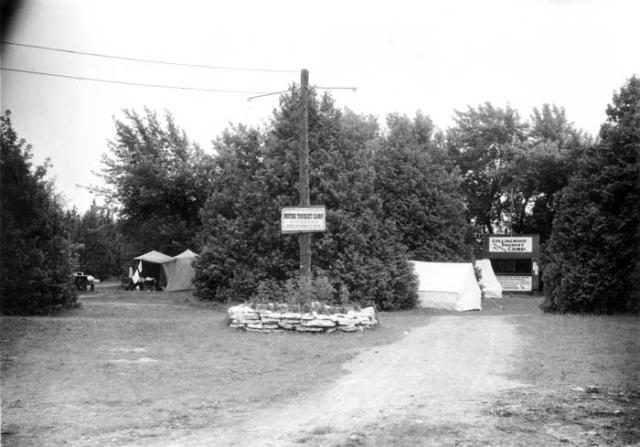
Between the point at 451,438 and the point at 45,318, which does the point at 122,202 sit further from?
the point at 451,438

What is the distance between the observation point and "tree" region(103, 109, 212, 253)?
134 ft

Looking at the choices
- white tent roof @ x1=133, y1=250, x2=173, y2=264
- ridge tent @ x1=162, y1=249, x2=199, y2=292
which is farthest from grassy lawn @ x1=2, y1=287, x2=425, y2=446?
white tent roof @ x1=133, y1=250, x2=173, y2=264

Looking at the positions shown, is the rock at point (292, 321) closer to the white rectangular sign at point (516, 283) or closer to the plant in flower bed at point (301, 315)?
the plant in flower bed at point (301, 315)

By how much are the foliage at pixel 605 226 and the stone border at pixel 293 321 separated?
810 centimetres

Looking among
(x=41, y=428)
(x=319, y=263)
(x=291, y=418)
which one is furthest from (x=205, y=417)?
(x=319, y=263)

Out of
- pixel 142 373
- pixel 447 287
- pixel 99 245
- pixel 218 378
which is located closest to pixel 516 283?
pixel 447 287

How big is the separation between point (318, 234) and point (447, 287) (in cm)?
682

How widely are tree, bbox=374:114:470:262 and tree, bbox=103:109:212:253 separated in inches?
506

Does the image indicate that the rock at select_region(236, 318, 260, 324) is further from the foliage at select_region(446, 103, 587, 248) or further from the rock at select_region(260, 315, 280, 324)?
the foliage at select_region(446, 103, 587, 248)

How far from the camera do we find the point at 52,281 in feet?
60.1

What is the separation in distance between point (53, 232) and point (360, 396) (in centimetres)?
1368

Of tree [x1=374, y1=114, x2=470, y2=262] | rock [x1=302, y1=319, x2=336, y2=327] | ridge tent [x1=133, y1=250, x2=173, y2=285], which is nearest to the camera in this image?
rock [x1=302, y1=319, x2=336, y2=327]

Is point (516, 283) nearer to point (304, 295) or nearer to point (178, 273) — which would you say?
point (178, 273)

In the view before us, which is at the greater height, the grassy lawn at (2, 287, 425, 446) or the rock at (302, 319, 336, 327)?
the rock at (302, 319, 336, 327)
